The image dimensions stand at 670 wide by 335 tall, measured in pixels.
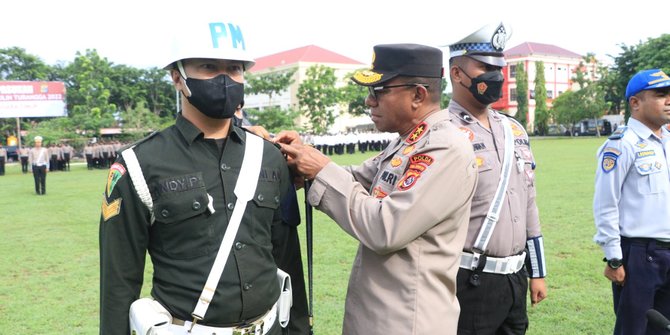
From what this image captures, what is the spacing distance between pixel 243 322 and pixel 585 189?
41.5ft

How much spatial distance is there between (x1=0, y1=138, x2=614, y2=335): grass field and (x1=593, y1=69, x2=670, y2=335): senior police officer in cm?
104

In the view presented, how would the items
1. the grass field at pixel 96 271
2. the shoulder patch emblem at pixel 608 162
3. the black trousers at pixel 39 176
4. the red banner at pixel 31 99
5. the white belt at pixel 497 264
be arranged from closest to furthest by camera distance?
the white belt at pixel 497 264 → the shoulder patch emblem at pixel 608 162 → the grass field at pixel 96 271 → the black trousers at pixel 39 176 → the red banner at pixel 31 99

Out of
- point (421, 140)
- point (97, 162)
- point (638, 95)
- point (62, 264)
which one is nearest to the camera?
point (421, 140)

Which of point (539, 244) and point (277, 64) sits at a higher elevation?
point (277, 64)

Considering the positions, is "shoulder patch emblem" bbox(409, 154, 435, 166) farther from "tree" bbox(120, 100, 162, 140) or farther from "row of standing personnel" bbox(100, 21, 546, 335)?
"tree" bbox(120, 100, 162, 140)

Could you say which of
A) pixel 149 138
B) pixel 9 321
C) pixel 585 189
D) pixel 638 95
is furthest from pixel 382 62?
pixel 585 189

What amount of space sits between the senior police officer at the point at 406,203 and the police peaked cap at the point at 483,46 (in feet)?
2.83

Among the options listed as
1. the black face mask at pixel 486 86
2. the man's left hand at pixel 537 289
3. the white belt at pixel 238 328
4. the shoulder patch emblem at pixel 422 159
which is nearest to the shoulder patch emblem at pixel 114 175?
the white belt at pixel 238 328

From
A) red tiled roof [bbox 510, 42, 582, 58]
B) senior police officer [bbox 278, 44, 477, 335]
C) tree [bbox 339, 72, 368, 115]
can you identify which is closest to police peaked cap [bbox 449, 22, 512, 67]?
senior police officer [bbox 278, 44, 477, 335]

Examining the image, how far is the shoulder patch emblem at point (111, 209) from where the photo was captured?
207 centimetres

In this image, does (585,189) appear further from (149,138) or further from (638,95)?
(149,138)

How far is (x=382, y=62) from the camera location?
8.09ft

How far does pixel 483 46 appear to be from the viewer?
129 inches

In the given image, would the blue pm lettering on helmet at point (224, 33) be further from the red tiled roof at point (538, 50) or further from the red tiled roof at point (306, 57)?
the red tiled roof at point (538, 50)
